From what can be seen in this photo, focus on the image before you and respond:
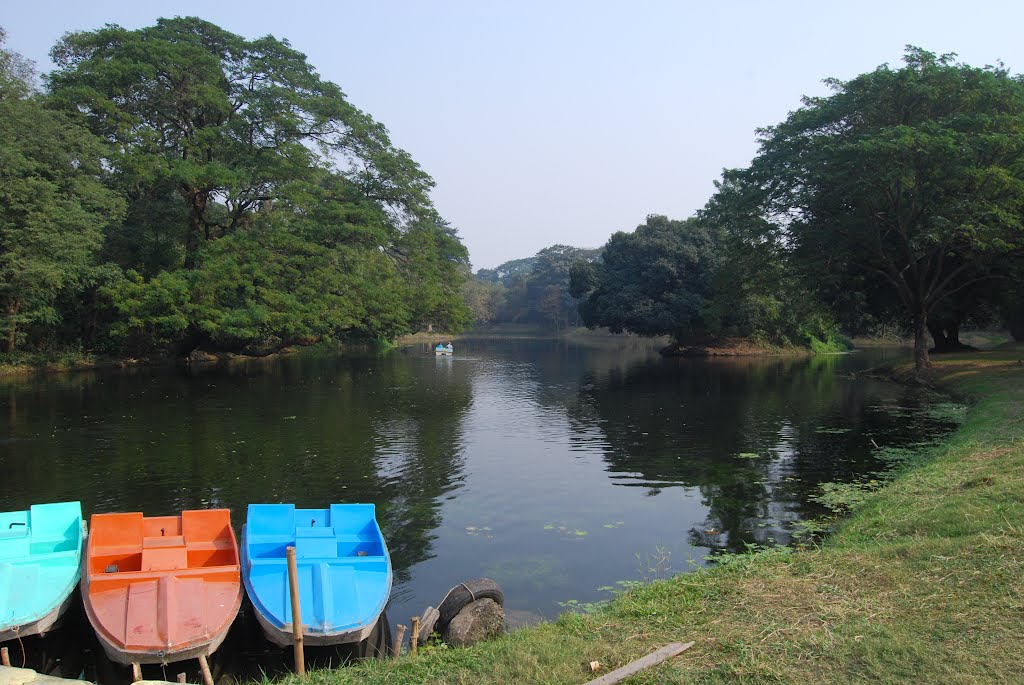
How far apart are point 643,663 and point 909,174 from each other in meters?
27.5

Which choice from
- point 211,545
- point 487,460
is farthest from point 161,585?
point 487,460

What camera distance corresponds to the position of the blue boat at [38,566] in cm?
763

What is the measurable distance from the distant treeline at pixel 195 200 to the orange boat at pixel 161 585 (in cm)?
2764

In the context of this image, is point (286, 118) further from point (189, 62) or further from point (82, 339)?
point (82, 339)

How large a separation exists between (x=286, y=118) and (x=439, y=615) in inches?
1532

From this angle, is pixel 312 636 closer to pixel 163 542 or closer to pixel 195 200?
pixel 163 542

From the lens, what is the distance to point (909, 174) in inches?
1094

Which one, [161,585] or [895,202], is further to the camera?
[895,202]

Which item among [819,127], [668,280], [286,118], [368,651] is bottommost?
[368,651]

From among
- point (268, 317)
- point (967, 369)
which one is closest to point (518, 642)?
point (967, 369)

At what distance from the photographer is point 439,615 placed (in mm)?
7941

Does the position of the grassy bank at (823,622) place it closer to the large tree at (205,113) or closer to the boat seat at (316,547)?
the boat seat at (316,547)

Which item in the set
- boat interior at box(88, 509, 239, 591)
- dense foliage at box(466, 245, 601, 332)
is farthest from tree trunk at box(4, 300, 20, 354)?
dense foliage at box(466, 245, 601, 332)

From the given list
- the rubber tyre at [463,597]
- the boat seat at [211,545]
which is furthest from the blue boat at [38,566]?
the rubber tyre at [463,597]
